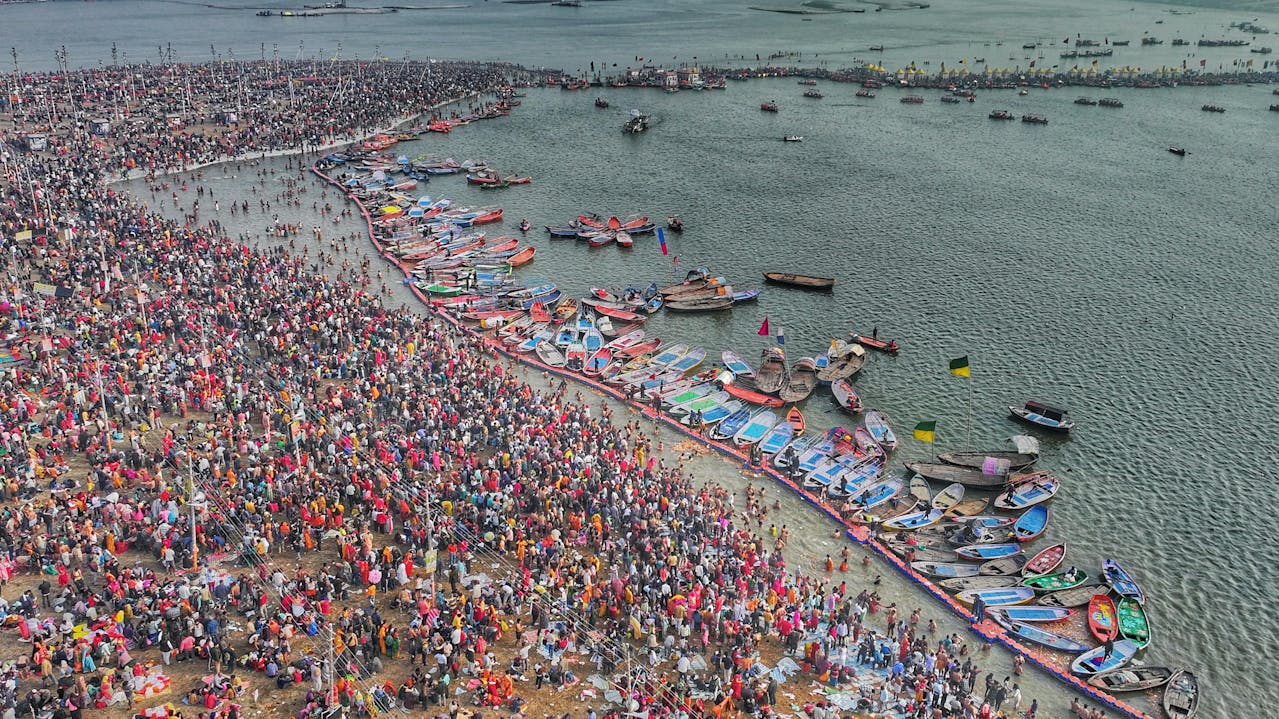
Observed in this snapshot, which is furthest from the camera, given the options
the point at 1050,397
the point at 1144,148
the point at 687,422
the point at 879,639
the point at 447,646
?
the point at 1144,148

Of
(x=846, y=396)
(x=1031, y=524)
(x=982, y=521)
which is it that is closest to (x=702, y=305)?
(x=846, y=396)

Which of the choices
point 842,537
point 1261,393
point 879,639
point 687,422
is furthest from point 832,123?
point 879,639

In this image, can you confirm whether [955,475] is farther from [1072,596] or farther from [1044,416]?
[1072,596]

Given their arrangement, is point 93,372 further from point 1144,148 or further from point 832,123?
point 1144,148

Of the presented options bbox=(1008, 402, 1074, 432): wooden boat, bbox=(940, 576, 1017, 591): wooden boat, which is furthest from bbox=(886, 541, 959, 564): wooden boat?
bbox=(1008, 402, 1074, 432): wooden boat

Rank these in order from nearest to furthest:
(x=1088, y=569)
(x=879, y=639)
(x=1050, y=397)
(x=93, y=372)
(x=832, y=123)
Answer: (x=879, y=639) → (x=1088, y=569) → (x=93, y=372) → (x=1050, y=397) → (x=832, y=123)

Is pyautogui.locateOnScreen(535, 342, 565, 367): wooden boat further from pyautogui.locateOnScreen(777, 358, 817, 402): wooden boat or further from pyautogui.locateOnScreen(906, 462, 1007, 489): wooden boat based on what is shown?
pyautogui.locateOnScreen(906, 462, 1007, 489): wooden boat
